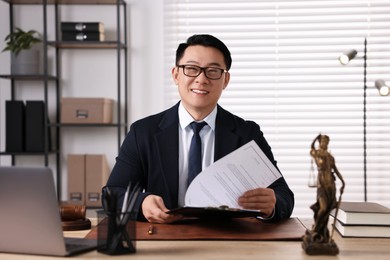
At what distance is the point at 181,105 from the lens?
237 centimetres

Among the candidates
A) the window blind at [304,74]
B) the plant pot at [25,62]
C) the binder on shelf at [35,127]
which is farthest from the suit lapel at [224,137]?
the plant pot at [25,62]

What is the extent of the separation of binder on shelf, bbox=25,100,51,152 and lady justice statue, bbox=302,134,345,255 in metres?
2.80

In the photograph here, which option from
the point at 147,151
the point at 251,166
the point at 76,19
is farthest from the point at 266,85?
the point at 251,166

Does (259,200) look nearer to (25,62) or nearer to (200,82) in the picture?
(200,82)

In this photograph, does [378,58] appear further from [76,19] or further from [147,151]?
[147,151]

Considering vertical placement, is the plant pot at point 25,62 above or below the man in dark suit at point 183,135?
above

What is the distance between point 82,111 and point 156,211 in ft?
7.35

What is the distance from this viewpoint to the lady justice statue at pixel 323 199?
1.47m

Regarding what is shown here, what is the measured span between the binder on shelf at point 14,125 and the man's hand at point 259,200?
8.16 feet

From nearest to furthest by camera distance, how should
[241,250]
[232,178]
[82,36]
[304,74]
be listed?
[241,250]
[232,178]
[82,36]
[304,74]

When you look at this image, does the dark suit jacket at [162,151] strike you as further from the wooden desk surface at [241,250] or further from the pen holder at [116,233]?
the pen holder at [116,233]

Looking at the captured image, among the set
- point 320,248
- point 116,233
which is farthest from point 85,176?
point 320,248

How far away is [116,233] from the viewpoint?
4.95ft

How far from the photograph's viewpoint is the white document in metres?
1.77
